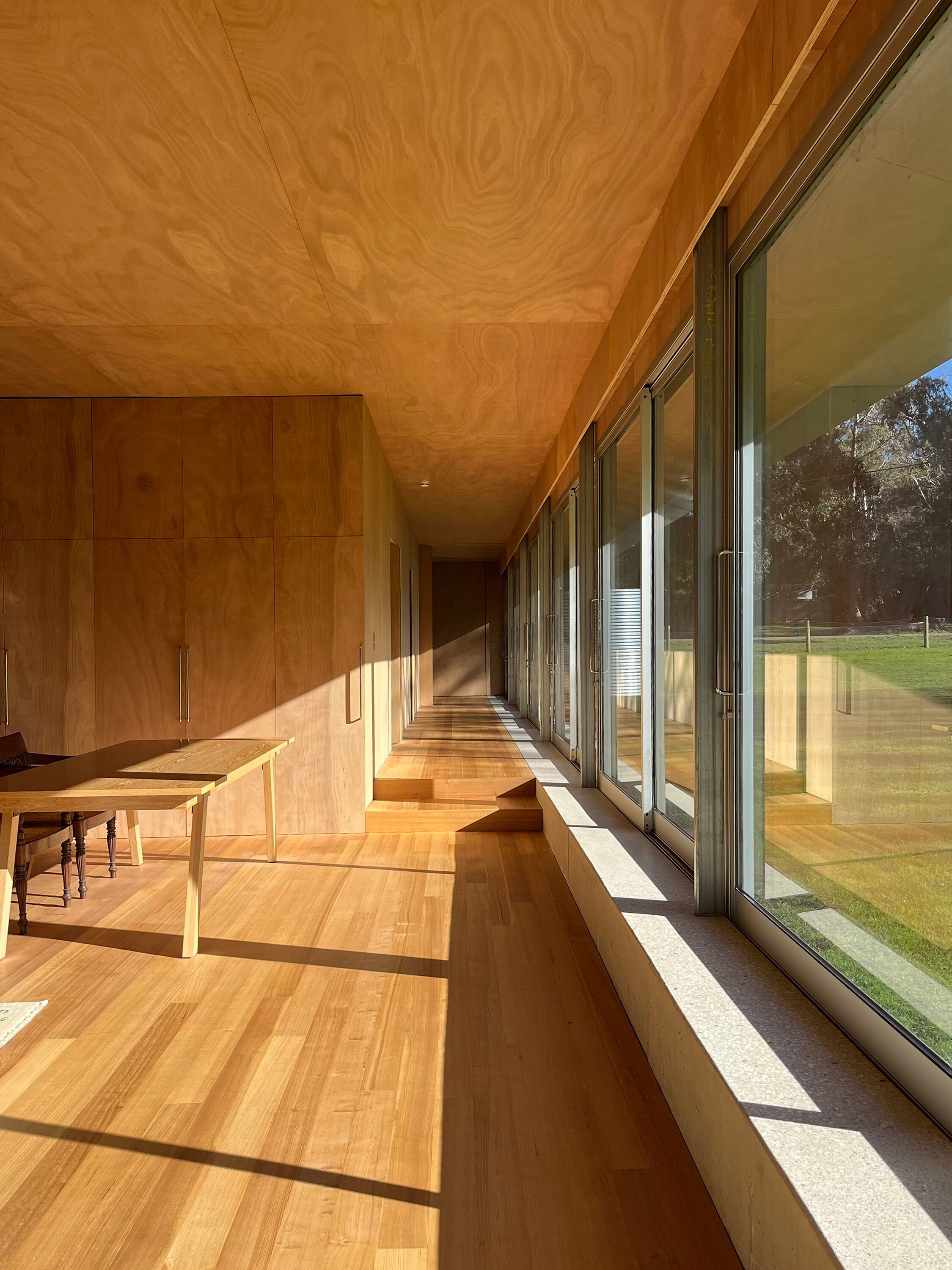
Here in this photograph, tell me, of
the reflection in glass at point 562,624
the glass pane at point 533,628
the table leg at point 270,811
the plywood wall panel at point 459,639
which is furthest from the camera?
the plywood wall panel at point 459,639

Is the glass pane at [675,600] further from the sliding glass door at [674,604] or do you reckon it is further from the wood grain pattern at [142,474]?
the wood grain pattern at [142,474]

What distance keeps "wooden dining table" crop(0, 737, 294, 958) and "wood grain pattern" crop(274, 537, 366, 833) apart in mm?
1182

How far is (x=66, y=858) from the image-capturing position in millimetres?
4203

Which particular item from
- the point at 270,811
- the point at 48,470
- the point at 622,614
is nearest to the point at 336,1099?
the point at 270,811

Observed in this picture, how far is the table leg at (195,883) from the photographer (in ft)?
11.2

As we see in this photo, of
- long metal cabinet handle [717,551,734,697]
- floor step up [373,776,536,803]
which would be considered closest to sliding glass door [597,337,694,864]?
long metal cabinet handle [717,551,734,697]

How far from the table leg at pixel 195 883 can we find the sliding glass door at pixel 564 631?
3.26 meters

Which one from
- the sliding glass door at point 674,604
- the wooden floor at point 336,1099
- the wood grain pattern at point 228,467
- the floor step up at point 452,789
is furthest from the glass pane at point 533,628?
the wooden floor at point 336,1099

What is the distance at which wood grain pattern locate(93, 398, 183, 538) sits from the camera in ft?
18.1

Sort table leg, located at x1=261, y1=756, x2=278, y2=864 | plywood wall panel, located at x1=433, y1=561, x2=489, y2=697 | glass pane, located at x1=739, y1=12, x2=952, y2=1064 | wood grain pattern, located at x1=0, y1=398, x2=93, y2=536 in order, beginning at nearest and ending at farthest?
1. glass pane, located at x1=739, y1=12, x2=952, y2=1064
2. table leg, located at x1=261, y1=756, x2=278, y2=864
3. wood grain pattern, located at x1=0, y1=398, x2=93, y2=536
4. plywood wall panel, located at x1=433, y1=561, x2=489, y2=697

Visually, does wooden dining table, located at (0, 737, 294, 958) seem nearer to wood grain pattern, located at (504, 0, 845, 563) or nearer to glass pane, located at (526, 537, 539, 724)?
wood grain pattern, located at (504, 0, 845, 563)

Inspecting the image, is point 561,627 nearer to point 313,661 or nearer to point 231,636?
point 313,661

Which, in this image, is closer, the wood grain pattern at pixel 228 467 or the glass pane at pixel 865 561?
the glass pane at pixel 865 561

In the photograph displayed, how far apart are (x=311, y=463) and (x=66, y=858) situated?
278cm
